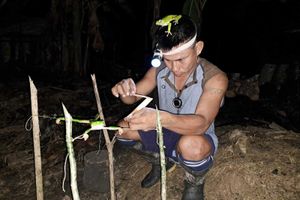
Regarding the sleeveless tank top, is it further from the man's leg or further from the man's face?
the man's leg

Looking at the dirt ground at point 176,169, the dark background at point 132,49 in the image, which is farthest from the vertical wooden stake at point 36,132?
the dark background at point 132,49

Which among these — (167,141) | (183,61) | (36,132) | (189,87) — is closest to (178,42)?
(183,61)

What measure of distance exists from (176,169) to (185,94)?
3.69ft

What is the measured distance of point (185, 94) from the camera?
319 cm

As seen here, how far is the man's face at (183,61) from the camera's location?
2.90 m

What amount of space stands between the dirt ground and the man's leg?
33cm

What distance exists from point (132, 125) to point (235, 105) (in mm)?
5432

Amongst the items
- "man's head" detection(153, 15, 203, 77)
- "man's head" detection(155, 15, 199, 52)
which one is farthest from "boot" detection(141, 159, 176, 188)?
"man's head" detection(155, 15, 199, 52)

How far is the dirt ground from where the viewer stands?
3377mm

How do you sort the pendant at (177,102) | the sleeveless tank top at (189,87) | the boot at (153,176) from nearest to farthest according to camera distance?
the sleeveless tank top at (189,87), the pendant at (177,102), the boot at (153,176)

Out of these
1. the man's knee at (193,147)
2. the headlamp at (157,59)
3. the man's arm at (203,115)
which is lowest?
the man's knee at (193,147)

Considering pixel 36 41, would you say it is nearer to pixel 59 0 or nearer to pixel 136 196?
pixel 59 0

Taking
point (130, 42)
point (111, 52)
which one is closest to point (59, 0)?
point (111, 52)

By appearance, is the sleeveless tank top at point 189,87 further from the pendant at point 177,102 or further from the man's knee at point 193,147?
the man's knee at point 193,147
